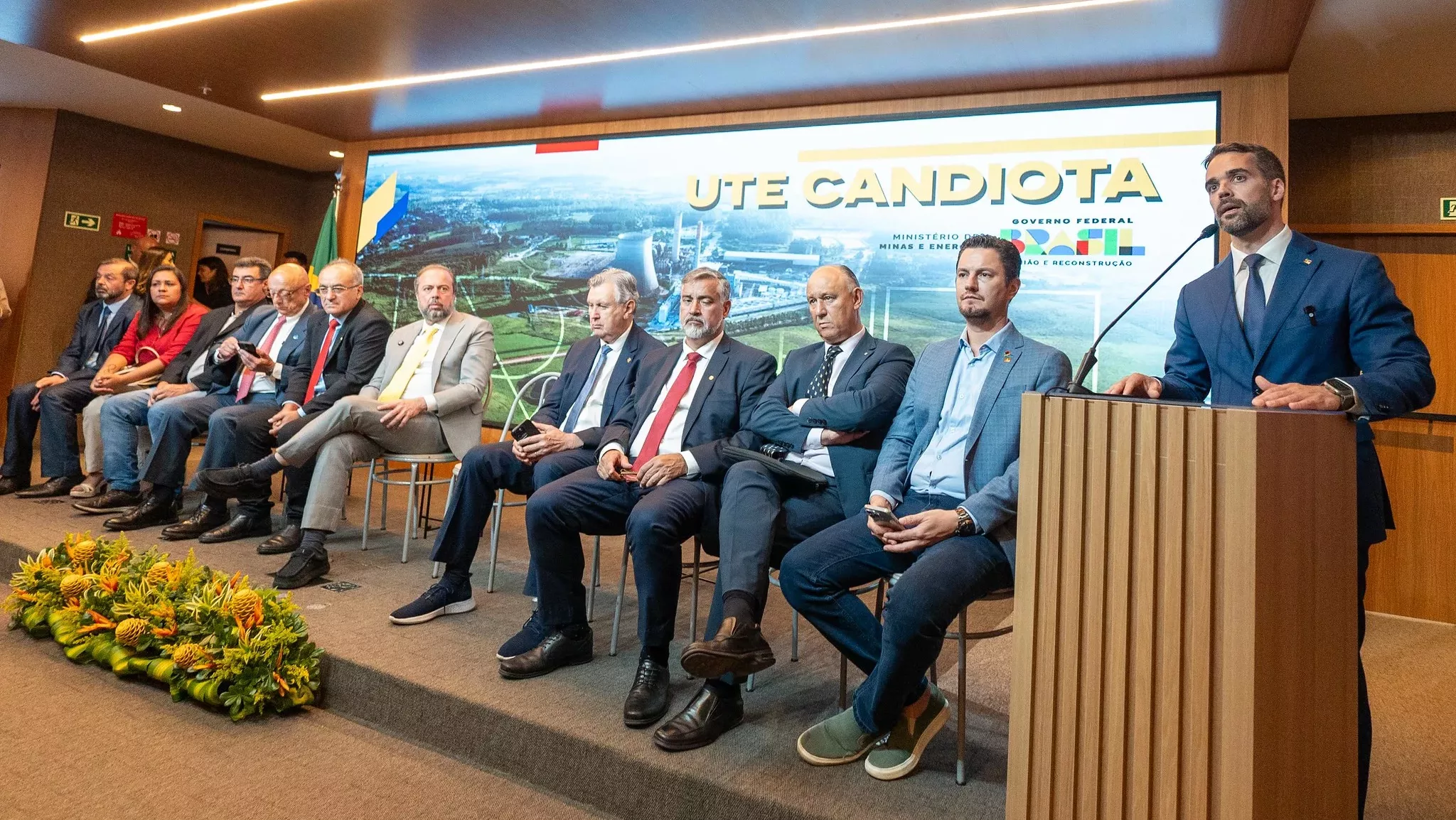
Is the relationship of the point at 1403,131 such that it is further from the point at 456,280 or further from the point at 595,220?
the point at 456,280

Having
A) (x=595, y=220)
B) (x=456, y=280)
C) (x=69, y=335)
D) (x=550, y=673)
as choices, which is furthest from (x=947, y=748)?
(x=69, y=335)

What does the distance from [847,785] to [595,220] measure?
452 cm

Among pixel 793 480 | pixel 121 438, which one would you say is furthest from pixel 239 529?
pixel 793 480

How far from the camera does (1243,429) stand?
1.16 metres

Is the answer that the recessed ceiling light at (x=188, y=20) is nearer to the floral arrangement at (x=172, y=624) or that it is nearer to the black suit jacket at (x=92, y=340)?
the black suit jacket at (x=92, y=340)

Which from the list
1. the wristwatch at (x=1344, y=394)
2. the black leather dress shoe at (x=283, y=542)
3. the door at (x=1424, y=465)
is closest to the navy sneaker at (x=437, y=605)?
the black leather dress shoe at (x=283, y=542)

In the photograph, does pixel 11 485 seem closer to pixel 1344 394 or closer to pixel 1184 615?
pixel 1184 615

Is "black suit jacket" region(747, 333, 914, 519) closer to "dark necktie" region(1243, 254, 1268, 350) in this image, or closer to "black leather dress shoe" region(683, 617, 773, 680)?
"black leather dress shoe" region(683, 617, 773, 680)

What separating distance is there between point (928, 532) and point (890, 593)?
0.16m

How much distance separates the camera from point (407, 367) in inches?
144

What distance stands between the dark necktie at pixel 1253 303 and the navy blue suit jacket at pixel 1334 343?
0.02m

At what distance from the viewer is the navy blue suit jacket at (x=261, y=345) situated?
3.88 metres

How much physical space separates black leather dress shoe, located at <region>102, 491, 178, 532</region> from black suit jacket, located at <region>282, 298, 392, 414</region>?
735 mm

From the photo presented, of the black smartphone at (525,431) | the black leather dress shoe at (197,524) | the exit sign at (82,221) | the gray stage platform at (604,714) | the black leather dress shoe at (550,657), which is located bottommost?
the gray stage platform at (604,714)
